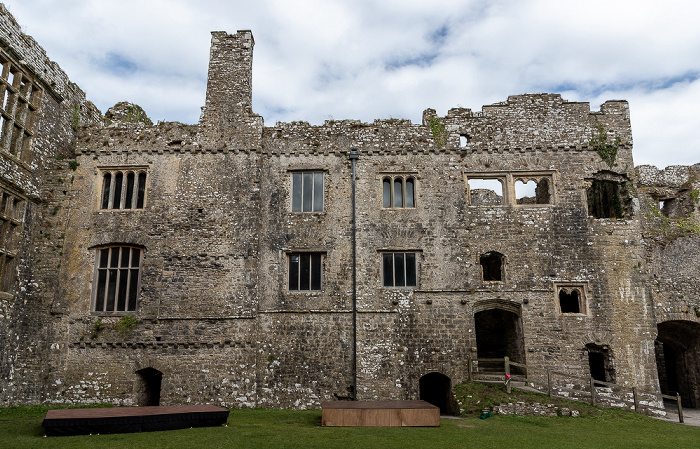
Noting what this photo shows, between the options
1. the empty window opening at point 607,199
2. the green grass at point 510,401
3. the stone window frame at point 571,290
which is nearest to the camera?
the green grass at point 510,401

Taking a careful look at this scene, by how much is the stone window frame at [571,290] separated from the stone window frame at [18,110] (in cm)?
1949

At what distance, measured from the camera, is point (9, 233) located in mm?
17156

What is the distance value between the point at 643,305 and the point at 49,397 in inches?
835

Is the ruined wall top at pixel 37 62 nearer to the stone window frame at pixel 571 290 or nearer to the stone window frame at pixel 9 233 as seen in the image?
the stone window frame at pixel 9 233

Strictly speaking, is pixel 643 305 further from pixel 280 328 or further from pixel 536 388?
pixel 280 328

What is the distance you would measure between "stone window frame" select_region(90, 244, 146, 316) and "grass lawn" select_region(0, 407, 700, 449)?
425 centimetres

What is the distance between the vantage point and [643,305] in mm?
18141

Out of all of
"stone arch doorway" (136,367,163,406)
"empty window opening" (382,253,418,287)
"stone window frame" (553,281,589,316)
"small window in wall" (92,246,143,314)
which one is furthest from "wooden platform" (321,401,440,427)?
"small window in wall" (92,246,143,314)

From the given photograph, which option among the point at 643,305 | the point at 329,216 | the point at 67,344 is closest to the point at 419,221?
the point at 329,216

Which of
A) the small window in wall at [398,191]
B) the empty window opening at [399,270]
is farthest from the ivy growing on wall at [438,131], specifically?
the empty window opening at [399,270]

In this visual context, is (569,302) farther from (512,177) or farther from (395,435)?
(395,435)

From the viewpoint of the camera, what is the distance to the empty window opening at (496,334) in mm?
19422

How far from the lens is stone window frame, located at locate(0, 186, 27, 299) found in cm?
1667

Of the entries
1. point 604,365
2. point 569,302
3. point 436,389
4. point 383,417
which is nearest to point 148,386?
point 383,417
